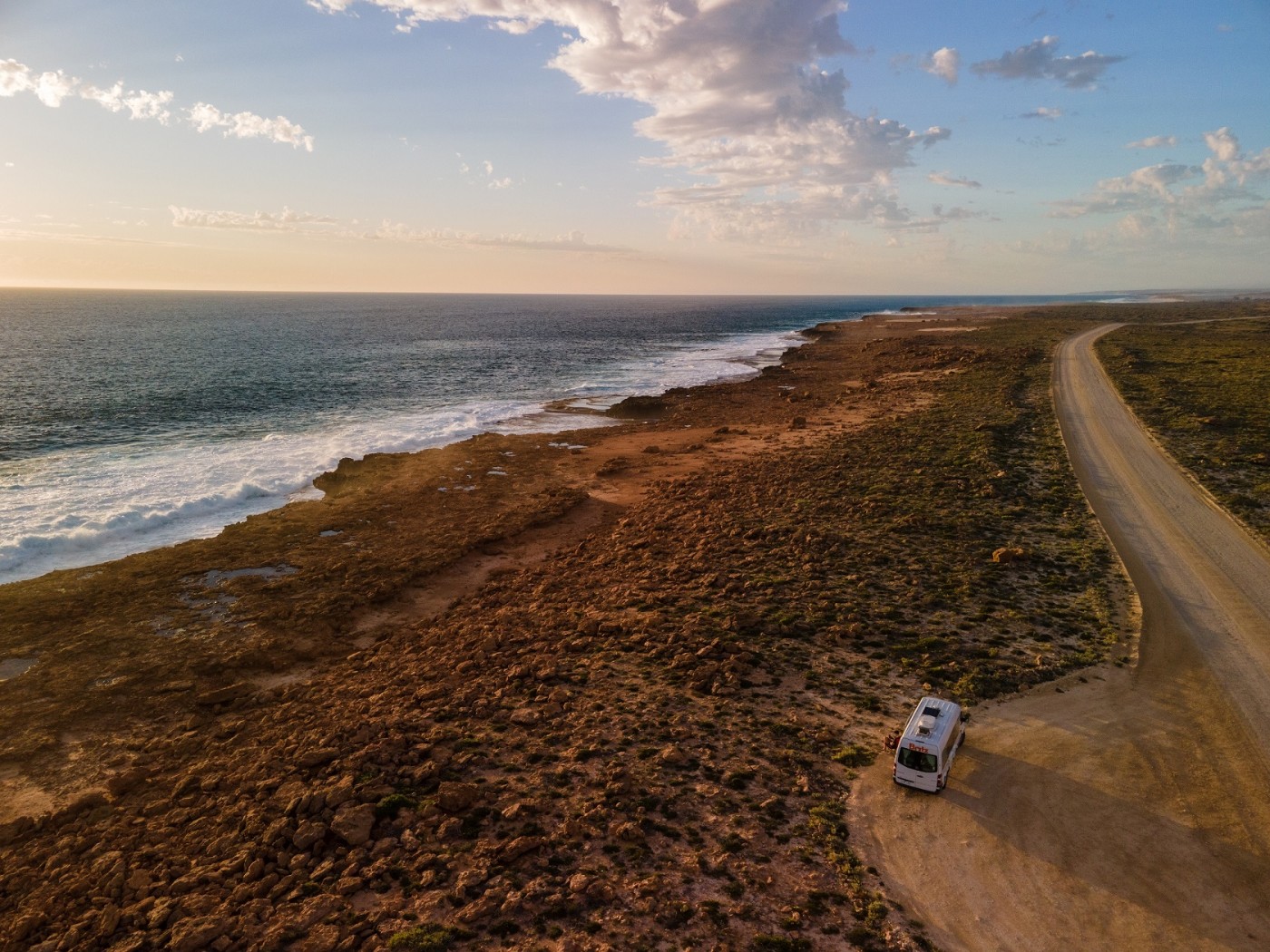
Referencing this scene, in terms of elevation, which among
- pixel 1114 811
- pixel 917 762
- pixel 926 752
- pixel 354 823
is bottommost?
pixel 1114 811

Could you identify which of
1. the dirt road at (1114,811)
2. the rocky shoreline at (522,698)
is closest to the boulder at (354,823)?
the rocky shoreline at (522,698)

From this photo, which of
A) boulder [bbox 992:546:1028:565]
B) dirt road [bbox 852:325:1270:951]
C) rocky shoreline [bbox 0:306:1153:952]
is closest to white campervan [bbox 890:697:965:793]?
dirt road [bbox 852:325:1270:951]

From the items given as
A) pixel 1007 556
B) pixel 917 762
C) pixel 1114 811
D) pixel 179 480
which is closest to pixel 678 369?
pixel 179 480

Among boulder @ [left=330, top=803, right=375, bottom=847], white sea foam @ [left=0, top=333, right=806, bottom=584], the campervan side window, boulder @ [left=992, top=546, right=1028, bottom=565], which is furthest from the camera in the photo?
white sea foam @ [left=0, top=333, right=806, bottom=584]

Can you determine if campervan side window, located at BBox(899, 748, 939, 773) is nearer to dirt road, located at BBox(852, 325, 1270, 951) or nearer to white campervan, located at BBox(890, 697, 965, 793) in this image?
white campervan, located at BBox(890, 697, 965, 793)

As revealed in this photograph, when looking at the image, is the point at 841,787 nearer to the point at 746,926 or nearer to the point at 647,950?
the point at 746,926

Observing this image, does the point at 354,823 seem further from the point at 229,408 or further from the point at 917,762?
the point at 229,408

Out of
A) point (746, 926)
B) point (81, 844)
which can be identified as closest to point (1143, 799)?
point (746, 926)
